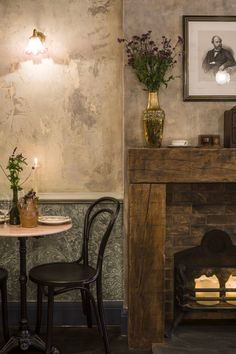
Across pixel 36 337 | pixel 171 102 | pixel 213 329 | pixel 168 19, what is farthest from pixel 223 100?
pixel 36 337

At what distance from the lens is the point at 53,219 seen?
3.20 m

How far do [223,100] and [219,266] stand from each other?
109 cm

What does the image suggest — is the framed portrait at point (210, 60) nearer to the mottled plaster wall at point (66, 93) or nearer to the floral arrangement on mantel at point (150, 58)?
the floral arrangement on mantel at point (150, 58)

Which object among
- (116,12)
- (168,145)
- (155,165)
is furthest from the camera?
(116,12)

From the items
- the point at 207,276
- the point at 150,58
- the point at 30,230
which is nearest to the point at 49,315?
the point at 30,230

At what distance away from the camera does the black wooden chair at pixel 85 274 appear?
287cm

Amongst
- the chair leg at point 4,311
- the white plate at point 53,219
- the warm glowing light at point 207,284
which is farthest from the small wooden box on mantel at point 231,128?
the chair leg at point 4,311

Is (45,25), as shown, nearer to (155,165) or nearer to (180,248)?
(155,165)

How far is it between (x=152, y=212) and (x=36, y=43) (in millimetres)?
1353

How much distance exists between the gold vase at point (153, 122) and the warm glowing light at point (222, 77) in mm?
445

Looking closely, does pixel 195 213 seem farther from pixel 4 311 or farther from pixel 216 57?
pixel 4 311

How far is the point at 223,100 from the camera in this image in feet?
10.8

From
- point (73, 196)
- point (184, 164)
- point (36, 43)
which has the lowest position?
point (73, 196)

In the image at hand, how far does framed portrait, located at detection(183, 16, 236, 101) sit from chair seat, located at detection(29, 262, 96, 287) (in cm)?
128
